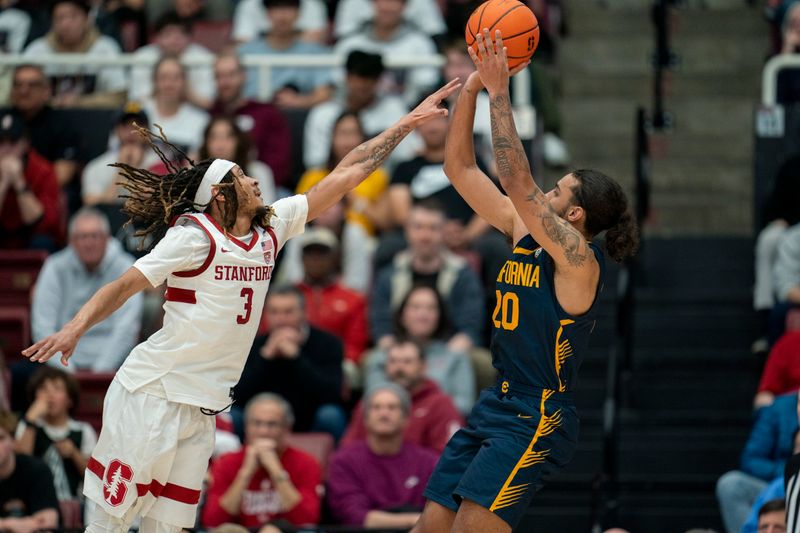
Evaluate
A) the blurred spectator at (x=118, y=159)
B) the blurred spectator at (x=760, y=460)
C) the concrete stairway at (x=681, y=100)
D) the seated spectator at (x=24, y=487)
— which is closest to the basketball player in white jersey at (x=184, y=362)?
the seated spectator at (x=24, y=487)

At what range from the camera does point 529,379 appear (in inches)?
271

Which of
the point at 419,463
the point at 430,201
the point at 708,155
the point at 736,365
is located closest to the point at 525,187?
the point at 419,463

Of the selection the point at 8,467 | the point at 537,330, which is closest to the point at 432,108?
the point at 537,330

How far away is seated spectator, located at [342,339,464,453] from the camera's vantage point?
10.4 meters

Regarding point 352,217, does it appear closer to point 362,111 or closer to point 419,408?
point 362,111

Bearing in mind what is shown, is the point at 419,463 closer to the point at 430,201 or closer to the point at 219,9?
the point at 430,201

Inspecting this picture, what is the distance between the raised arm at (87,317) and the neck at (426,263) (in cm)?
465

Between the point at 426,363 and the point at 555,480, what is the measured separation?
120 centimetres

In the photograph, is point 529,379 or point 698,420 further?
point 698,420

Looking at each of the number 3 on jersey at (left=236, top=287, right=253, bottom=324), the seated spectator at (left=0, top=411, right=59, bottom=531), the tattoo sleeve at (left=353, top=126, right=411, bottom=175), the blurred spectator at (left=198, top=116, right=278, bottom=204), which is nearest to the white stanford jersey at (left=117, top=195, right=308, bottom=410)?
the number 3 on jersey at (left=236, top=287, right=253, bottom=324)

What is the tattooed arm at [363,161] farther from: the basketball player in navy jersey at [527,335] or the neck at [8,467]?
the neck at [8,467]

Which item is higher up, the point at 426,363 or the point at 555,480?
the point at 426,363

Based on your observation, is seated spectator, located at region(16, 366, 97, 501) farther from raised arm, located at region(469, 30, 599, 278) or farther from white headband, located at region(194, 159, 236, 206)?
raised arm, located at region(469, 30, 599, 278)

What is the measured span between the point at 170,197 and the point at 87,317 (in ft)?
2.82
